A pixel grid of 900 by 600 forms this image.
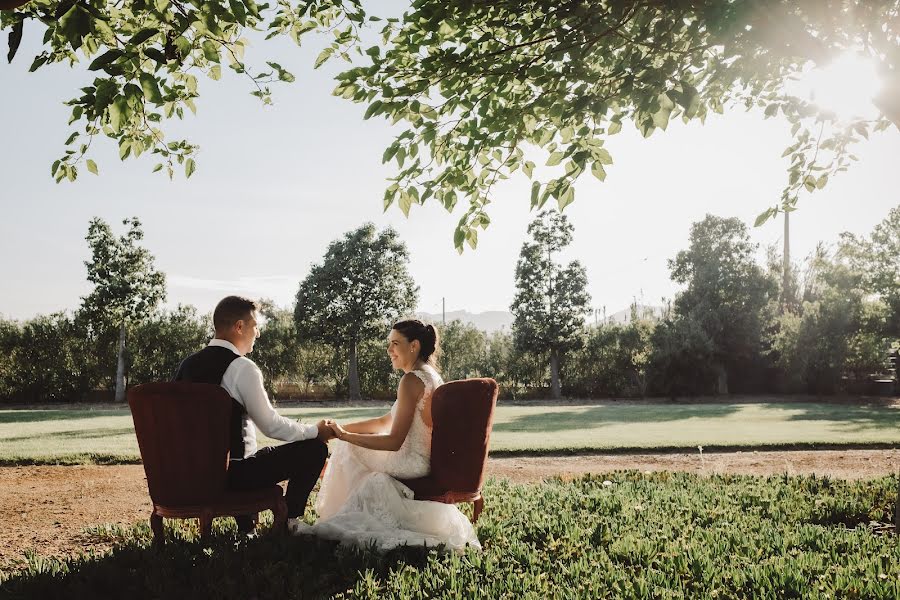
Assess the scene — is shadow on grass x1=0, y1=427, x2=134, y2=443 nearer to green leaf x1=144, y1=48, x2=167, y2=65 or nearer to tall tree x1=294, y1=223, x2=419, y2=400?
green leaf x1=144, y1=48, x2=167, y2=65

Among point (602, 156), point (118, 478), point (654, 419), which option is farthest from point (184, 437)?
point (654, 419)

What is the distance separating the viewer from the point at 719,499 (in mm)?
6645

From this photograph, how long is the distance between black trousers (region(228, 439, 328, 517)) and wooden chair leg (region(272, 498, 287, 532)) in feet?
0.57

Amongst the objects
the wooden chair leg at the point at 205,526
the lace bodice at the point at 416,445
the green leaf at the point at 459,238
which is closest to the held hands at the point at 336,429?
the lace bodice at the point at 416,445

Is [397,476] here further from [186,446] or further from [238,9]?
[238,9]

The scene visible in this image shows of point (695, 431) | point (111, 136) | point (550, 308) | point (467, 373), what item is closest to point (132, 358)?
point (467, 373)

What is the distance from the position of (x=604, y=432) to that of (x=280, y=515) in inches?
515

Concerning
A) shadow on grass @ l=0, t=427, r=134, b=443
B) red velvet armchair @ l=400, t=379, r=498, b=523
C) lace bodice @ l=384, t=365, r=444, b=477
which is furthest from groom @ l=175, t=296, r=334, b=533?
shadow on grass @ l=0, t=427, r=134, b=443

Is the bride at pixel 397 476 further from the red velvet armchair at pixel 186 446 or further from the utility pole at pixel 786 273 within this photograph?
the utility pole at pixel 786 273

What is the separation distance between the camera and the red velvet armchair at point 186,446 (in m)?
4.12

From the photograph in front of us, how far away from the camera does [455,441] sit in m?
4.95

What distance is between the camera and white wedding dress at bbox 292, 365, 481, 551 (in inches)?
185

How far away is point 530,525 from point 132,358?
32.7m

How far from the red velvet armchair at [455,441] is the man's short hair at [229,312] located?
163 cm
